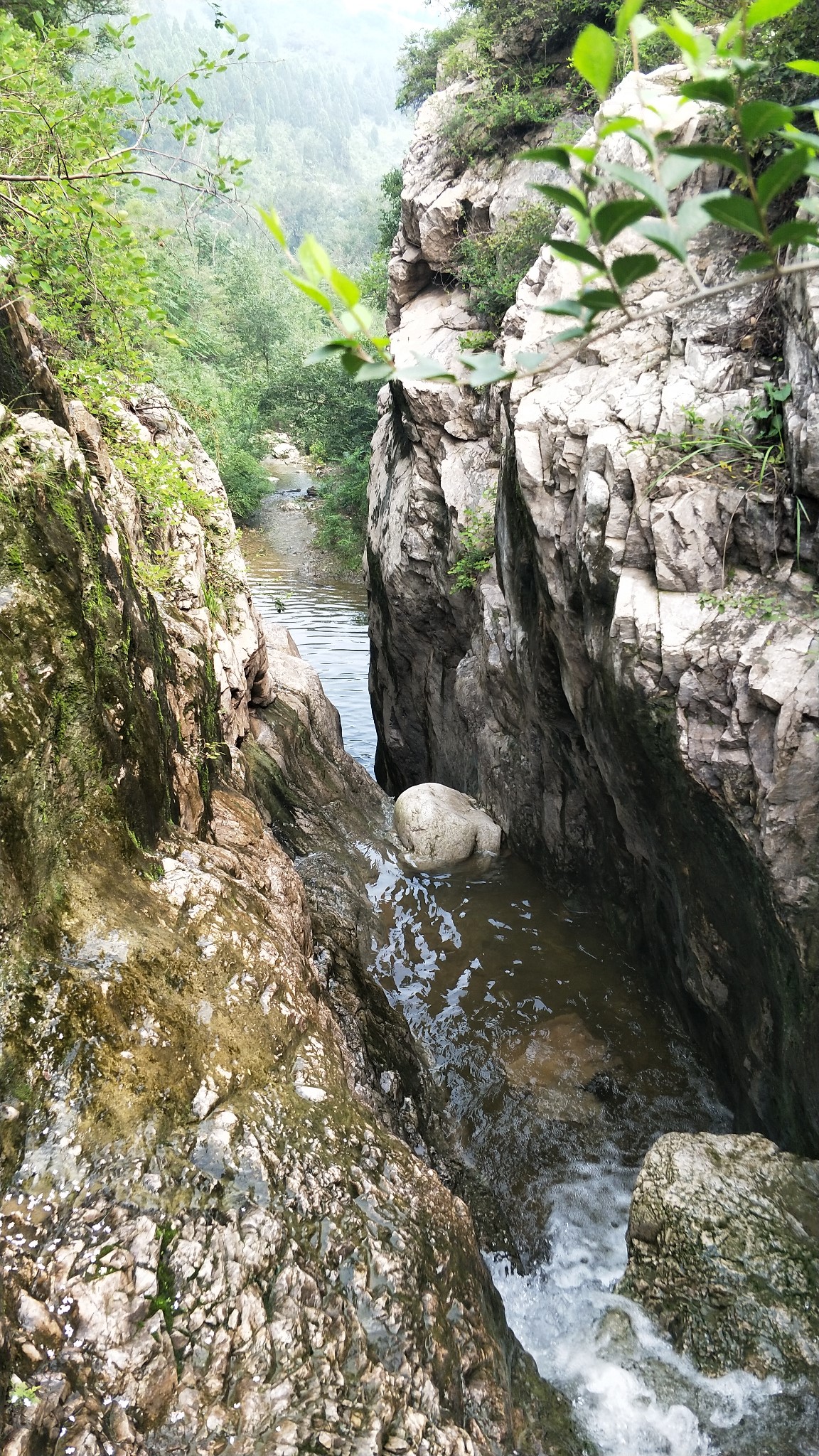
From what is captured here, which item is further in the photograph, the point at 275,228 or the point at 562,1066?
the point at 562,1066

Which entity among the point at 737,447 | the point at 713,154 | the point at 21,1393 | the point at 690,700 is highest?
the point at 713,154

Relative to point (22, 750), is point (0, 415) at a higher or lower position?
higher

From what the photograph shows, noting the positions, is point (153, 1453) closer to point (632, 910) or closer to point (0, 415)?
point (0, 415)

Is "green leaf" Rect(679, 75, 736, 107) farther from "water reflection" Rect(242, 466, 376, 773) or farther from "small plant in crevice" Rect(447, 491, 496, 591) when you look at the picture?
"water reflection" Rect(242, 466, 376, 773)

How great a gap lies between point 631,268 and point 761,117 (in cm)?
26

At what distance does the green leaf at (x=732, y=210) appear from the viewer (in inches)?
48.9

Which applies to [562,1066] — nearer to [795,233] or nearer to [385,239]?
[795,233]

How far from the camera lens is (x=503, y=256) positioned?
32.3 feet

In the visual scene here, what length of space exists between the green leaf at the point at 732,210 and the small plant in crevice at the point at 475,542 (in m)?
7.40

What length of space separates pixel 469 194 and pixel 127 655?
34.0ft

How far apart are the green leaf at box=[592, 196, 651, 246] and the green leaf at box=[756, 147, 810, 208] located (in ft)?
0.55

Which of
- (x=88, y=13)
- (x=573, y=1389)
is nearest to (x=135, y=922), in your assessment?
(x=573, y=1389)

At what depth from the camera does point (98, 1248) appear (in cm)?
262

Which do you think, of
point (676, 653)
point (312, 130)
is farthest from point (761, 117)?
point (312, 130)
